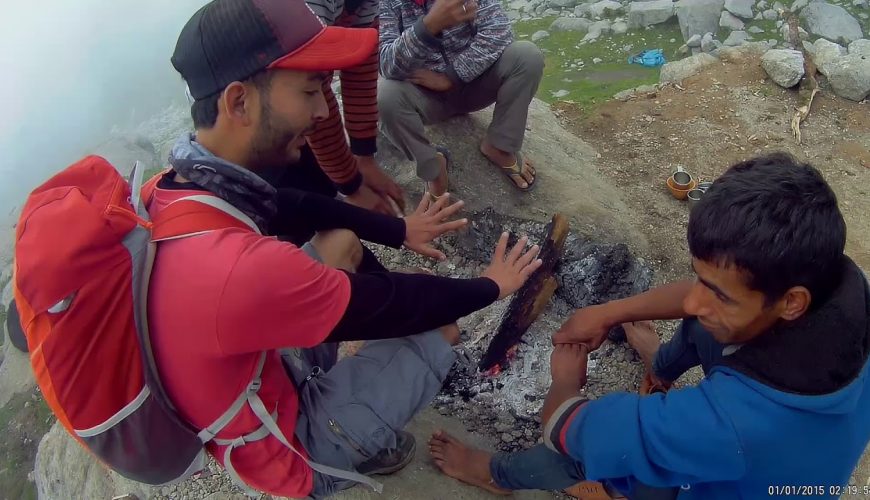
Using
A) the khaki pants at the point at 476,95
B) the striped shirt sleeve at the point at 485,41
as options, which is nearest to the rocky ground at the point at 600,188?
the khaki pants at the point at 476,95

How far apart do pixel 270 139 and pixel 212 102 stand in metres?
0.25

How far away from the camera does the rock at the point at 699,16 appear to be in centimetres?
1060

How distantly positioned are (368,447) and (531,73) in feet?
10.4

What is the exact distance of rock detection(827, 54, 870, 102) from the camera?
21.6 ft

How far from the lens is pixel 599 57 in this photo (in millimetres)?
10703

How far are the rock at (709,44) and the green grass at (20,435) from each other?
1176 cm

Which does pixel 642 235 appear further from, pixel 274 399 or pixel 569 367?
pixel 274 399

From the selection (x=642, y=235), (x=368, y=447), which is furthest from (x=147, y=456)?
(x=642, y=235)

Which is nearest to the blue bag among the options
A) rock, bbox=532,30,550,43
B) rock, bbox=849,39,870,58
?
rock, bbox=532,30,550,43

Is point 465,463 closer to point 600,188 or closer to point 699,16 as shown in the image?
point 600,188

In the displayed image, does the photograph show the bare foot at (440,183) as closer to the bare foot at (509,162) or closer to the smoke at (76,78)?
the bare foot at (509,162)

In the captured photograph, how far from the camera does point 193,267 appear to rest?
1.79 m

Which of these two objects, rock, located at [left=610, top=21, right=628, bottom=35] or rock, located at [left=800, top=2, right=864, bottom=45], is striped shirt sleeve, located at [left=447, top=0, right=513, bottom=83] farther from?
rock, located at [left=800, top=2, right=864, bottom=45]

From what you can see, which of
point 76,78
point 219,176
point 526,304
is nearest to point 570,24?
point 526,304
